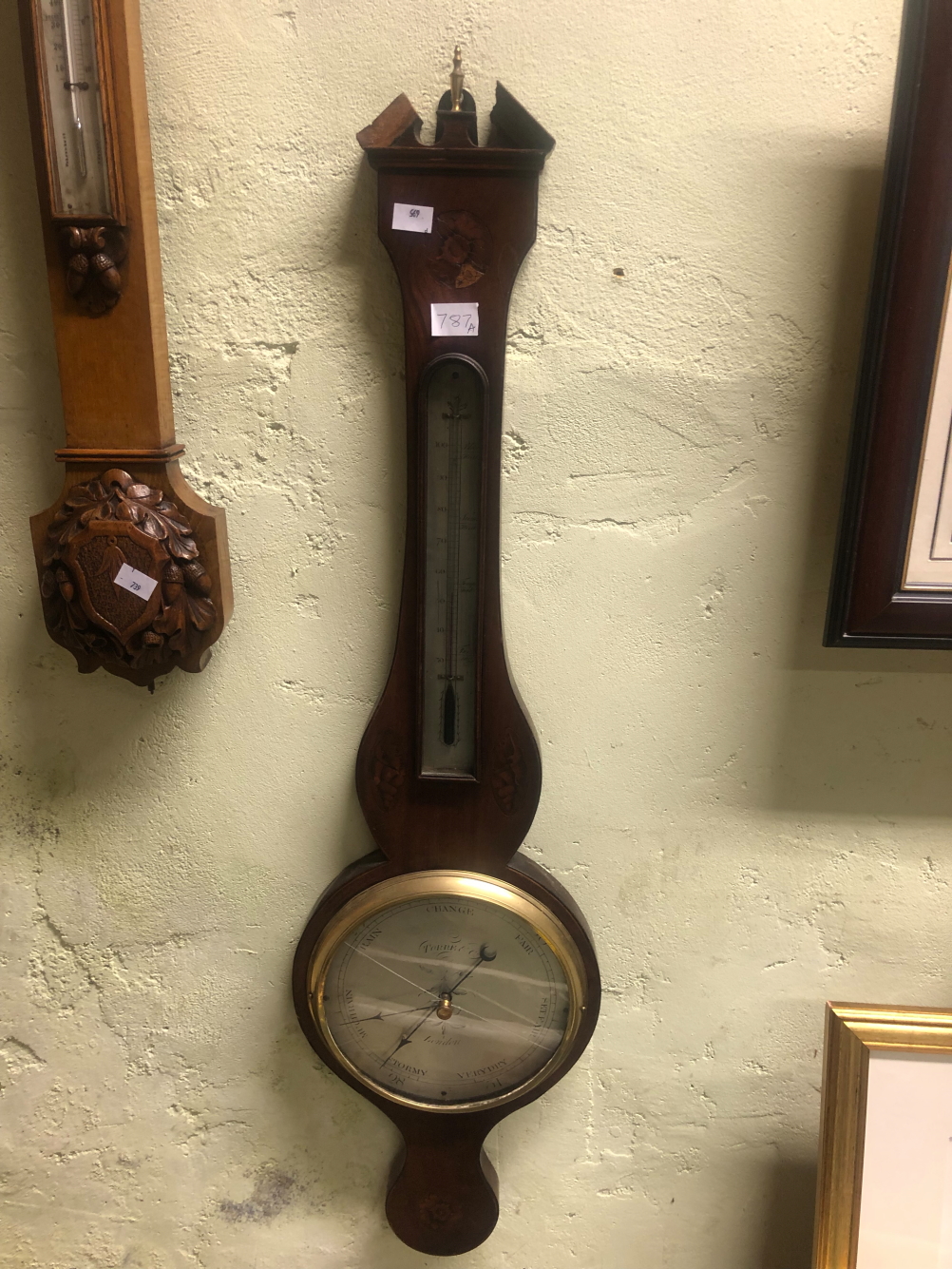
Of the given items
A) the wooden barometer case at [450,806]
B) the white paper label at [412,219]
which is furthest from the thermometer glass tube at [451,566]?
the white paper label at [412,219]

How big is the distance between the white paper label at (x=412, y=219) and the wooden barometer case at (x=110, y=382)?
20cm

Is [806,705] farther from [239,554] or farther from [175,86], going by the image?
[175,86]

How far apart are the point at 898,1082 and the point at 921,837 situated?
0.75 feet

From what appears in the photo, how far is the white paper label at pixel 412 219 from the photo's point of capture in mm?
600

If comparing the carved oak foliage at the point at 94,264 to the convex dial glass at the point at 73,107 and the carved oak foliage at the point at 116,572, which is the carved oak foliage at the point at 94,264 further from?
the carved oak foliage at the point at 116,572

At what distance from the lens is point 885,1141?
2.37 ft

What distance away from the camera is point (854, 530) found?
0.62 m

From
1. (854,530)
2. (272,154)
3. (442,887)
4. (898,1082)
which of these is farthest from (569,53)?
(898,1082)

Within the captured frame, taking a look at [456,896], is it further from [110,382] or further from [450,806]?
[110,382]

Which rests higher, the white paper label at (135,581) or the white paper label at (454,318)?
the white paper label at (454,318)

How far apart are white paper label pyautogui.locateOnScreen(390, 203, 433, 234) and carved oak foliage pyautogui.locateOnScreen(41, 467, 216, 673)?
30 centimetres

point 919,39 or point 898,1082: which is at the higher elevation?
point 919,39

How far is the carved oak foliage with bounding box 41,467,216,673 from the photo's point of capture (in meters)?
0.62

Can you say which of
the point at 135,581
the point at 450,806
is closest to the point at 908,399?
the point at 450,806
